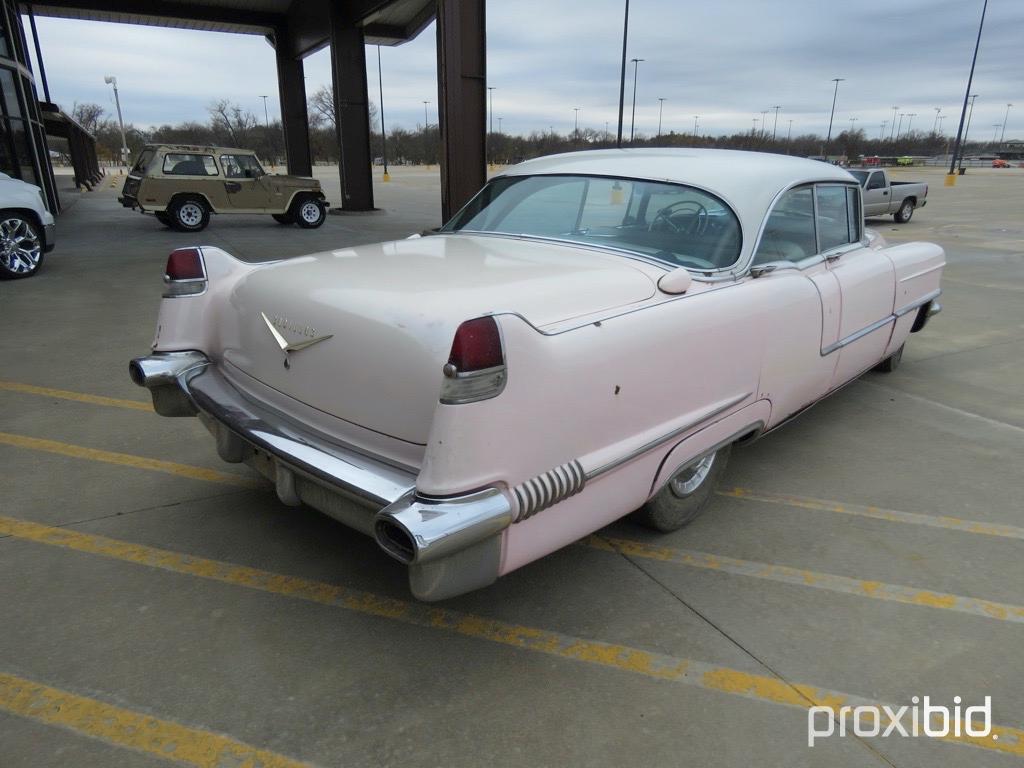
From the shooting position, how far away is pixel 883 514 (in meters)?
3.30

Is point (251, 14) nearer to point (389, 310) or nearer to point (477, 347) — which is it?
point (389, 310)

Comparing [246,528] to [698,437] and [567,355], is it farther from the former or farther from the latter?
[698,437]

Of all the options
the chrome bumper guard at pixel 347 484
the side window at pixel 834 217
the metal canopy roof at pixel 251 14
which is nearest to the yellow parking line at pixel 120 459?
the chrome bumper guard at pixel 347 484

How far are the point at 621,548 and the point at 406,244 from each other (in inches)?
71.8

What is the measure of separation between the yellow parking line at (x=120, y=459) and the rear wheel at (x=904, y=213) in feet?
58.9

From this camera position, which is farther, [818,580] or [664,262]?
[664,262]

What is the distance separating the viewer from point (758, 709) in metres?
2.11

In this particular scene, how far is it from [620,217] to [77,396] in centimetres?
392

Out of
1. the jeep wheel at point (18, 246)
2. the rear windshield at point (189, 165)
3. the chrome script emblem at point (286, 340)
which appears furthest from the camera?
the rear windshield at point (189, 165)

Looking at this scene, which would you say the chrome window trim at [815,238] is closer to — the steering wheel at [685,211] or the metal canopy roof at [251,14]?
the steering wheel at [685,211]

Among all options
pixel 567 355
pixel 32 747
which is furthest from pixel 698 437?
pixel 32 747

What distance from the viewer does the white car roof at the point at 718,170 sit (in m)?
3.24

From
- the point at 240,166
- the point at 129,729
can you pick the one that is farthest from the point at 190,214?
the point at 129,729

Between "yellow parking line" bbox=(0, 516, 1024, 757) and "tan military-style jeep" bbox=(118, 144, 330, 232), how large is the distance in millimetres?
12622
